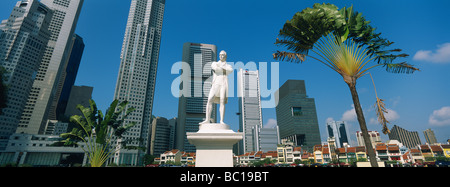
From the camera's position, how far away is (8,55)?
267 ft

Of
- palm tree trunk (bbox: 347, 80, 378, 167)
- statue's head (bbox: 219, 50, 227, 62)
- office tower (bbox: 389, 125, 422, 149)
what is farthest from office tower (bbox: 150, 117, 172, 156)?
office tower (bbox: 389, 125, 422, 149)

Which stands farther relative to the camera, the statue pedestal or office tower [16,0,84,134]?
office tower [16,0,84,134]

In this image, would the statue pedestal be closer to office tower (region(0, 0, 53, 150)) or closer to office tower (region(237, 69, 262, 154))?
office tower (region(0, 0, 53, 150))

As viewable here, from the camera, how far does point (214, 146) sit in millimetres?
4852

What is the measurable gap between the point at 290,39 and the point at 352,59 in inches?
89.2

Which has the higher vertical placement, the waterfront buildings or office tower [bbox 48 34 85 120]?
office tower [bbox 48 34 85 120]

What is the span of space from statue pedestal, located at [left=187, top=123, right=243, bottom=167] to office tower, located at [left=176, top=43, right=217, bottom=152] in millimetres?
109532

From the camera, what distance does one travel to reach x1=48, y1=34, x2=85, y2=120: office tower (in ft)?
447

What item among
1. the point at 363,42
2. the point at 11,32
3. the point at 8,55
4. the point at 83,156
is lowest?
the point at 83,156

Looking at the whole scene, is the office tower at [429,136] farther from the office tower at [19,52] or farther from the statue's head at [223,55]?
the office tower at [19,52]

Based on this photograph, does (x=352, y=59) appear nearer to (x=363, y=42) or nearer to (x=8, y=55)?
(x=363, y=42)

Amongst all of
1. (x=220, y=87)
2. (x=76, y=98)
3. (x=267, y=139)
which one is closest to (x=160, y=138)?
(x=267, y=139)

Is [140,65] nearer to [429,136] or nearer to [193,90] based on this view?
[193,90]
